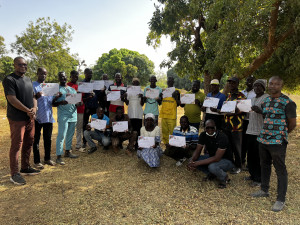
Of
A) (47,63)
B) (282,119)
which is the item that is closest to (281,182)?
(282,119)

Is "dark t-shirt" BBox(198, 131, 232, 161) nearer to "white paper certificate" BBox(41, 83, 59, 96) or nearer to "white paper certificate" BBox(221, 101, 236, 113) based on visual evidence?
"white paper certificate" BBox(221, 101, 236, 113)

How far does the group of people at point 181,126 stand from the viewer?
10.8 ft

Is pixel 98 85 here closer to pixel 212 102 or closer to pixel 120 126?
pixel 120 126

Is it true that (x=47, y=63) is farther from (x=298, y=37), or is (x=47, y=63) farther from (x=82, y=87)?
(x=298, y=37)

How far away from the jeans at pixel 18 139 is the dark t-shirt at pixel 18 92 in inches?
4.7

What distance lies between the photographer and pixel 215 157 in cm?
407

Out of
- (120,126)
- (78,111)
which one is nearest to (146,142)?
(120,126)

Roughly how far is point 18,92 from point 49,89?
79 cm

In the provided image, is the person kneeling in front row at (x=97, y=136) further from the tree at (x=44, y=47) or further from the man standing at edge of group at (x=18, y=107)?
the tree at (x=44, y=47)

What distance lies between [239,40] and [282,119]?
4.07 m

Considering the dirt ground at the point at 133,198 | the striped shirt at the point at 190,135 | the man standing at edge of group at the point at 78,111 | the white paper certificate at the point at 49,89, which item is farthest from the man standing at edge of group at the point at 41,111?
the striped shirt at the point at 190,135

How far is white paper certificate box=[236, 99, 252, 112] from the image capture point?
4.11 m

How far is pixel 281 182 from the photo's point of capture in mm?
3289

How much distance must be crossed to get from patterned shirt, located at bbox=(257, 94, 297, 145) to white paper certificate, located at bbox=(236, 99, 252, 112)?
2.57 ft
